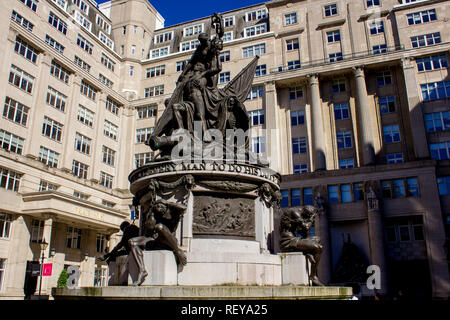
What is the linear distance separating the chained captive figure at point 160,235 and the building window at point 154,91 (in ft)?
176

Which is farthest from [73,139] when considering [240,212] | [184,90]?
[240,212]

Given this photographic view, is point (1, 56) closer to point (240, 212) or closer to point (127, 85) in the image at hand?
point (127, 85)

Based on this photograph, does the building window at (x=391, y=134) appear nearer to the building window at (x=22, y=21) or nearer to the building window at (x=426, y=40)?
the building window at (x=426, y=40)

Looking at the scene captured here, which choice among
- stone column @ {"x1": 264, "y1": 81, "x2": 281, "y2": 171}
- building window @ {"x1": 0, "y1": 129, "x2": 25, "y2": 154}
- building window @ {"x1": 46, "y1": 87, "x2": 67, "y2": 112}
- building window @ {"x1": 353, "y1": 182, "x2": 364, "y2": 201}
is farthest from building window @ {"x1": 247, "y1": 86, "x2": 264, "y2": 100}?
building window @ {"x1": 0, "y1": 129, "x2": 25, "y2": 154}

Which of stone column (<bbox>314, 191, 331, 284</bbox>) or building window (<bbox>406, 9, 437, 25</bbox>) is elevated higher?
building window (<bbox>406, 9, 437, 25</bbox>)

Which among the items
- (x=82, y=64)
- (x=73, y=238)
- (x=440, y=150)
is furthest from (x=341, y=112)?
(x=73, y=238)

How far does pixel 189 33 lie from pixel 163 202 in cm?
6403

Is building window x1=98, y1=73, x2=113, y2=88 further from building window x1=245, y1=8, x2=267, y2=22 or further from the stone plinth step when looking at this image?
the stone plinth step

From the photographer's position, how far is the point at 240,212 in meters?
11.4

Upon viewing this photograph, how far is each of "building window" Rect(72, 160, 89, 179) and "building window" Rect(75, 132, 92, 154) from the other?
1.82 meters

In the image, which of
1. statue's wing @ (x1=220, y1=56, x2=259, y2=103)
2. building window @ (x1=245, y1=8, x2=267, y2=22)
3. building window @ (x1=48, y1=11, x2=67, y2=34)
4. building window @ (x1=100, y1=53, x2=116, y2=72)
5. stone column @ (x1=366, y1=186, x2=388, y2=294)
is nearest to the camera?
statue's wing @ (x1=220, y1=56, x2=259, y2=103)

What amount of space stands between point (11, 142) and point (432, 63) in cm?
4982

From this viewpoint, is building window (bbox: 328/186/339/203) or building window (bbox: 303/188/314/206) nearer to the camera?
building window (bbox: 328/186/339/203)

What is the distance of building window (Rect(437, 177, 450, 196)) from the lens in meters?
42.2
